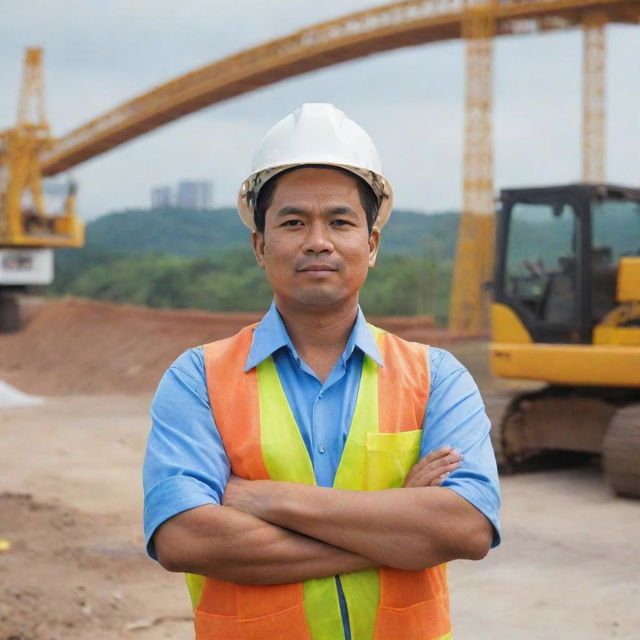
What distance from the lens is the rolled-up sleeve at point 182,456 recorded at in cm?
212

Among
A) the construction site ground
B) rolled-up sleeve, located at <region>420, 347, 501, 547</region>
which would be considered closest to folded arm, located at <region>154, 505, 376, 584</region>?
rolled-up sleeve, located at <region>420, 347, 501, 547</region>

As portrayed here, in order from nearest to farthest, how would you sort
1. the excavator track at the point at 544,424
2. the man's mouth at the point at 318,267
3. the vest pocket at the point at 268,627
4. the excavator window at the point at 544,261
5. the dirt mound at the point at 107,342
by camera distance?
the vest pocket at the point at 268,627
the man's mouth at the point at 318,267
the excavator window at the point at 544,261
the excavator track at the point at 544,424
the dirt mound at the point at 107,342

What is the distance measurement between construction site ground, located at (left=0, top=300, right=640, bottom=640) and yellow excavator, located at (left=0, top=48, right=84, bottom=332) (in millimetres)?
12913

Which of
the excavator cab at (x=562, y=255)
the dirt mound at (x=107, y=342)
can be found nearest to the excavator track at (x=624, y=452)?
the excavator cab at (x=562, y=255)

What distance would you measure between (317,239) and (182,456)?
53cm

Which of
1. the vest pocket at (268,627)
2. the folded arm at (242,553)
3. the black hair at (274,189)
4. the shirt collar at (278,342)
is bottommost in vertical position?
the vest pocket at (268,627)

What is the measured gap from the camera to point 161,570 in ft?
19.5

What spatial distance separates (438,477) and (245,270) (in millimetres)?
34131

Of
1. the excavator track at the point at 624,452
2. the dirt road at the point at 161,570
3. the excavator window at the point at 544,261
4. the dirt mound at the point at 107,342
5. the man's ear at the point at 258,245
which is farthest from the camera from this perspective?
the dirt mound at the point at 107,342

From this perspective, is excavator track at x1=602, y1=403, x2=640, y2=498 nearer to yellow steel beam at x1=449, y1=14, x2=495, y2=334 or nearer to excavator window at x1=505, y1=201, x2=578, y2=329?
excavator window at x1=505, y1=201, x2=578, y2=329

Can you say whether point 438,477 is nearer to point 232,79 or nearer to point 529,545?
point 529,545

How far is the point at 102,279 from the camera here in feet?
129

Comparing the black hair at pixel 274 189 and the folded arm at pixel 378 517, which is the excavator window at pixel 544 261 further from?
the folded arm at pixel 378 517

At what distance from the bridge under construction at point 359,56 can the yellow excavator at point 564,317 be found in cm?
1284
